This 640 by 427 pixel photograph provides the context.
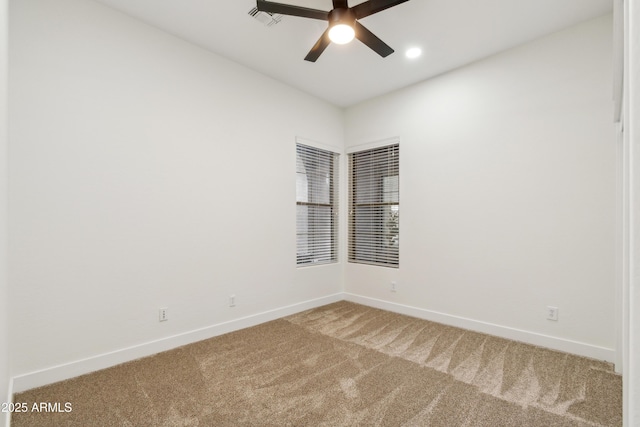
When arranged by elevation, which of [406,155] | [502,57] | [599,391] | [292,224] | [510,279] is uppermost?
[502,57]

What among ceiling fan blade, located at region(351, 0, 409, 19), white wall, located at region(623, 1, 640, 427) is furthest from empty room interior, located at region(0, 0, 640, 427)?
white wall, located at region(623, 1, 640, 427)

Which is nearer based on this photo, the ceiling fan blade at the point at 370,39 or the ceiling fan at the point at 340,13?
the ceiling fan at the point at 340,13

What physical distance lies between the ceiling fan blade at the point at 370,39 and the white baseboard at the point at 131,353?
2.98 meters

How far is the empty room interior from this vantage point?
215cm

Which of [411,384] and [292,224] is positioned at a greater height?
[292,224]

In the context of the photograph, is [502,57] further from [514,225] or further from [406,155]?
[514,225]

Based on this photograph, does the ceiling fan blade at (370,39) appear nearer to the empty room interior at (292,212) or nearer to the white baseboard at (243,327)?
the empty room interior at (292,212)

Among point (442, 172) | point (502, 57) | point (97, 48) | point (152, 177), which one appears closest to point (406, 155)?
point (442, 172)

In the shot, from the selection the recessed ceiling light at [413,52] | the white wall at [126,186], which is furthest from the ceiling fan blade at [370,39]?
the white wall at [126,186]

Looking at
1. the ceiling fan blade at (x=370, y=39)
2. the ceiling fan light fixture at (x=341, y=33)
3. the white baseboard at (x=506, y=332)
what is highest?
the ceiling fan blade at (x=370, y=39)

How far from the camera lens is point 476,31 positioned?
2848 mm

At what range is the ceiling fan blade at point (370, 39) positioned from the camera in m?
2.36

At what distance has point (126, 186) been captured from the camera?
263 centimetres

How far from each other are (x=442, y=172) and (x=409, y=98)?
108 cm
